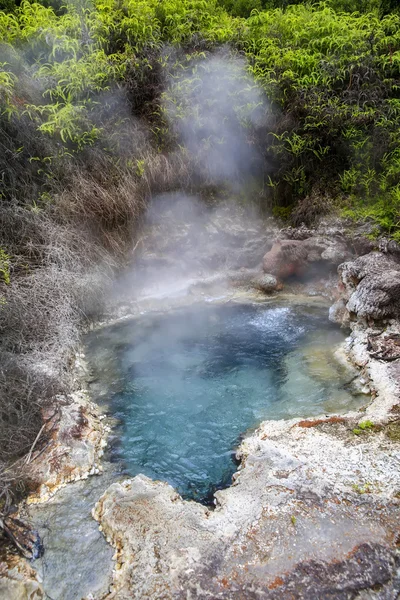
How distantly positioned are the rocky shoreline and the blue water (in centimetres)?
33

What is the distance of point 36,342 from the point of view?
609 cm

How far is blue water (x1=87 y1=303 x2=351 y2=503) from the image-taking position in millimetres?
4984

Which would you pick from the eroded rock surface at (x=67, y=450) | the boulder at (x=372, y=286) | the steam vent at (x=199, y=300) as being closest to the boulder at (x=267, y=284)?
the steam vent at (x=199, y=300)

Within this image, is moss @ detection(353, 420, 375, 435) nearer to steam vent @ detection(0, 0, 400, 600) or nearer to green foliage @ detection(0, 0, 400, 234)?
steam vent @ detection(0, 0, 400, 600)

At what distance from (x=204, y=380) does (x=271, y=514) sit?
2.69 meters

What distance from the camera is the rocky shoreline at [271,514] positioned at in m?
3.27

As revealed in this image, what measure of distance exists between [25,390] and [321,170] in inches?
316

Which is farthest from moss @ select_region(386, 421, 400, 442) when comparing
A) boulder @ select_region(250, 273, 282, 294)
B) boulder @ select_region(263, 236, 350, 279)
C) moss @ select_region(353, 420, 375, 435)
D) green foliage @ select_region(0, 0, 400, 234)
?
green foliage @ select_region(0, 0, 400, 234)

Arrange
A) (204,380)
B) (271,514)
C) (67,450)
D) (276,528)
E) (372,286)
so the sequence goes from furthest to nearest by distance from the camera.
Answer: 1. (372,286)
2. (204,380)
3. (67,450)
4. (271,514)
5. (276,528)

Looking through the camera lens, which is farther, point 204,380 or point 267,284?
point 267,284

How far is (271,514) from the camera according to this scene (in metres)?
3.82

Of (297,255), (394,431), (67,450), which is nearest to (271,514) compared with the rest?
(394,431)

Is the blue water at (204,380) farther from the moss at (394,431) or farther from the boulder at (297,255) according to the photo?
the boulder at (297,255)

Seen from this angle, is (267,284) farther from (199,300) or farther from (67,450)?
(67,450)
